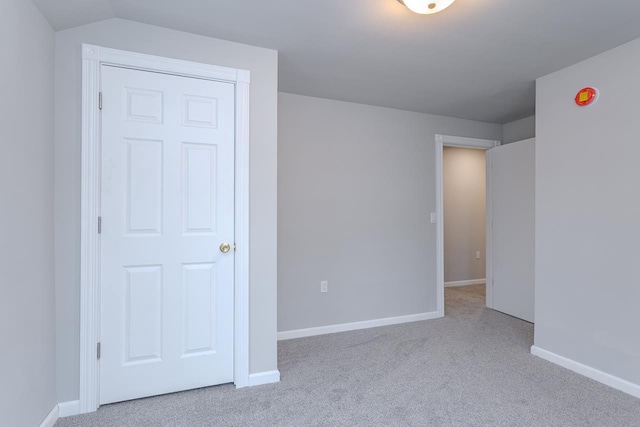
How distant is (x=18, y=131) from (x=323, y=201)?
237 cm

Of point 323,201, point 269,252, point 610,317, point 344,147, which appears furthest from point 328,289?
point 610,317

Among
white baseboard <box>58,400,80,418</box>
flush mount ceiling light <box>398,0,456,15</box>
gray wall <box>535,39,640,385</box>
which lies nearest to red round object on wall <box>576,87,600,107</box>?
gray wall <box>535,39,640,385</box>

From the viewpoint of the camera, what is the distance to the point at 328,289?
136 inches

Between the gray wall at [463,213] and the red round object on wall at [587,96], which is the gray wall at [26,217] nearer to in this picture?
the red round object on wall at [587,96]

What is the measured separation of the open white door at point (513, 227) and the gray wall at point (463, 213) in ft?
4.65

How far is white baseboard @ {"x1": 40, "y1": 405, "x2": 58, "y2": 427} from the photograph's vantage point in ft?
5.88

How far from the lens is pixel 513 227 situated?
3.94m

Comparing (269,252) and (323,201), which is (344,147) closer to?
(323,201)

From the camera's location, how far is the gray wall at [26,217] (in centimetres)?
145

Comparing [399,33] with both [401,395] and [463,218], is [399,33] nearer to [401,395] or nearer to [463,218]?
[401,395]

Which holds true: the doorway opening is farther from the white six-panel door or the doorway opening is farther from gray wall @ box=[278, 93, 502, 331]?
the white six-panel door

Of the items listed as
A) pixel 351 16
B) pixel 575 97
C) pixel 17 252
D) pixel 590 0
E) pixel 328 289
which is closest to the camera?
pixel 17 252

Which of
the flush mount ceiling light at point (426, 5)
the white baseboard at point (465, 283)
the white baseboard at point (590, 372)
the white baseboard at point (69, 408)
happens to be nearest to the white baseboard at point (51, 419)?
the white baseboard at point (69, 408)

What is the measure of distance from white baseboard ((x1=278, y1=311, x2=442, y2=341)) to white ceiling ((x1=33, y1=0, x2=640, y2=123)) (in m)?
2.30
